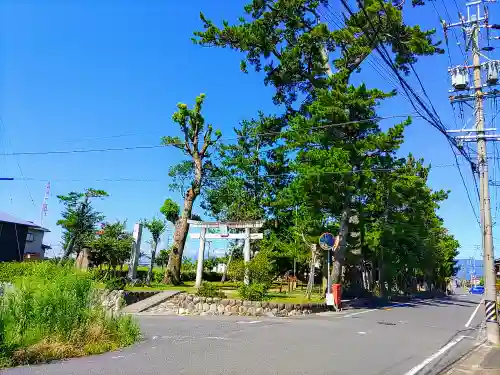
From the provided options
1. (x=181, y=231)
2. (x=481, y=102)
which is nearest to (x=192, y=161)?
(x=181, y=231)

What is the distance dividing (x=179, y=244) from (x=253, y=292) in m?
10.8

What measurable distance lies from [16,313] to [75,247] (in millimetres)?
30861

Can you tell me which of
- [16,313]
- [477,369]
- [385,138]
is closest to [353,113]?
[385,138]

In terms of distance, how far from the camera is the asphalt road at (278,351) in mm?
7336

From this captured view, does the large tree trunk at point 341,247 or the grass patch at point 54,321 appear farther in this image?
the large tree trunk at point 341,247

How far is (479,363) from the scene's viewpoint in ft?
31.7

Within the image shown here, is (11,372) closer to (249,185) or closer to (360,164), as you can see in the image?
(360,164)

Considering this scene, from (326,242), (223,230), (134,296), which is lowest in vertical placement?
(134,296)

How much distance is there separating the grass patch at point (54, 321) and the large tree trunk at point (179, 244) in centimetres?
1864

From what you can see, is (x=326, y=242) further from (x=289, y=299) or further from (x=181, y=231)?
(x=181, y=231)

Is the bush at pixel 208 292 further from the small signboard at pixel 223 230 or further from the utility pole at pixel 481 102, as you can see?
the utility pole at pixel 481 102

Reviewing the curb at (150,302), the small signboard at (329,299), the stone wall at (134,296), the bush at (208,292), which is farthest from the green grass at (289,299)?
the stone wall at (134,296)

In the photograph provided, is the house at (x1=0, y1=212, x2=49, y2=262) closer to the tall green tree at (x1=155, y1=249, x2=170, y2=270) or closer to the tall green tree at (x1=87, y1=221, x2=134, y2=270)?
the tall green tree at (x1=87, y1=221, x2=134, y2=270)

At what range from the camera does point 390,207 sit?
102 feet
